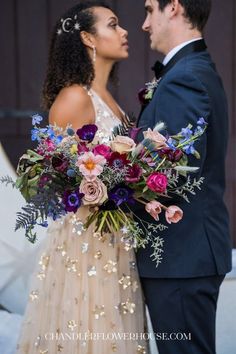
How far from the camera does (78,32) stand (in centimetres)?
298

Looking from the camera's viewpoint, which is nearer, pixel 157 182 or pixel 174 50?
pixel 157 182

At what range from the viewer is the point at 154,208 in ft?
7.00

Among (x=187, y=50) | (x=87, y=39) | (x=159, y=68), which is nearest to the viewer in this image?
(x=187, y=50)

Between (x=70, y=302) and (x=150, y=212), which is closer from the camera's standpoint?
(x=150, y=212)

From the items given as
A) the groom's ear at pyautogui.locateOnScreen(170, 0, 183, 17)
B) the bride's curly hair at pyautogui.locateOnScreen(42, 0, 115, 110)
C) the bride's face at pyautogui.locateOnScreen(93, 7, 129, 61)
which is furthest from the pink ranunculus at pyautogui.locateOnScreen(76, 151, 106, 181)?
the bride's face at pyautogui.locateOnScreen(93, 7, 129, 61)

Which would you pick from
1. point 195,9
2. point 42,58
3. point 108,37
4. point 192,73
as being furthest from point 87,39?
point 42,58

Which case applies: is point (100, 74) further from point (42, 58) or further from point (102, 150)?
point (42, 58)

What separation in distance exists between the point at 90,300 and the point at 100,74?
1.02 metres

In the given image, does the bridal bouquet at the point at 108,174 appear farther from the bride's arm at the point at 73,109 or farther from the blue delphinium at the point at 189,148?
the bride's arm at the point at 73,109

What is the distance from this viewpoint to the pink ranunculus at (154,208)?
7.00ft

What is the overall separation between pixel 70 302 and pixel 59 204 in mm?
503

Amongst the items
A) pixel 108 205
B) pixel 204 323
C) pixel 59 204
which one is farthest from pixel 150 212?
pixel 204 323

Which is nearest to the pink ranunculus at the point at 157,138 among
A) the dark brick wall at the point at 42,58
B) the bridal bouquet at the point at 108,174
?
the bridal bouquet at the point at 108,174

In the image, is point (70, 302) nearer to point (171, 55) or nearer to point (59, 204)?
point (59, 204)
